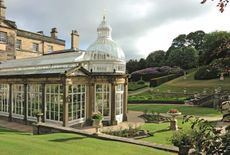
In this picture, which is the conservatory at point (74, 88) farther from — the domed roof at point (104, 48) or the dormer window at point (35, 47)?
Result: the dormer window at point (35, 47)

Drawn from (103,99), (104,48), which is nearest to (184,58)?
(104,48)

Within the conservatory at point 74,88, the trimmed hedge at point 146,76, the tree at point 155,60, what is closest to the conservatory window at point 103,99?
the conservatory at point 74,88

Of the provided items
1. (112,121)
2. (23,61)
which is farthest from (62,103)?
(23,61)

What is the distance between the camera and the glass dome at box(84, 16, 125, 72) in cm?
2064

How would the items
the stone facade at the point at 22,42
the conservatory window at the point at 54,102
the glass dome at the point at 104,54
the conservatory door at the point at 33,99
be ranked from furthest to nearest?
the stone facade at the point at 22,42 < the glass dome at the point at 104,54 < the conservatory door at the point at 33,99 < the conservatory window at the point at 54,102

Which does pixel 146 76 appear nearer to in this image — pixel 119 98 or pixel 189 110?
pixel 189 110

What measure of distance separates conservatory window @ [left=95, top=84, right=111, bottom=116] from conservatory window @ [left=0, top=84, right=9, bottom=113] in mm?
8885

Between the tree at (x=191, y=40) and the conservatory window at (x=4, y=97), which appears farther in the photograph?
the tree at (x=191, y=40)

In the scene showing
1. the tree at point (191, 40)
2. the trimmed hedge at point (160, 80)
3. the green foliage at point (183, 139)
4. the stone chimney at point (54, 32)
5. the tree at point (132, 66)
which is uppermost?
the tree at point (191, 40)

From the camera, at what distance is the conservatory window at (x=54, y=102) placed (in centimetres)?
1827

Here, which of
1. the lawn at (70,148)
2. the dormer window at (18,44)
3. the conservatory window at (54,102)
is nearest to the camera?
the lawn at (70,148)

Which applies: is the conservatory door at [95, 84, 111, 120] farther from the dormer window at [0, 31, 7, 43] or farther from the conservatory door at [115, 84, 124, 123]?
the dormer window at [0, 31, 7, 43]

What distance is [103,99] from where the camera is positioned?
20.4 metres

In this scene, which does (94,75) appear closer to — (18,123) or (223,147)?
(18,123)
